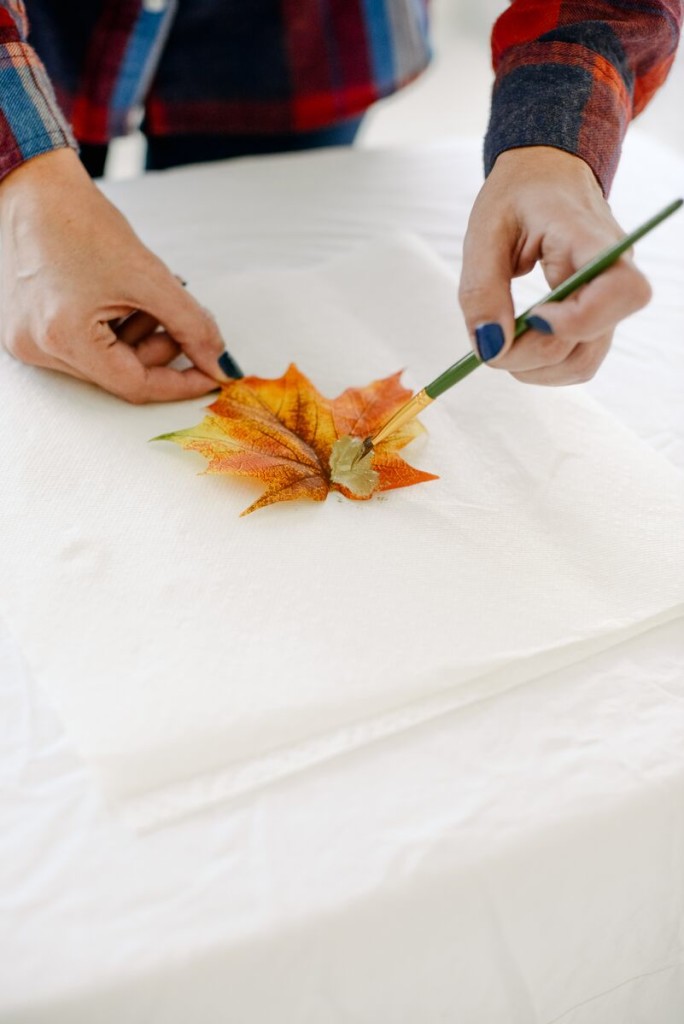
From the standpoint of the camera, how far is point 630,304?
1.62 feet

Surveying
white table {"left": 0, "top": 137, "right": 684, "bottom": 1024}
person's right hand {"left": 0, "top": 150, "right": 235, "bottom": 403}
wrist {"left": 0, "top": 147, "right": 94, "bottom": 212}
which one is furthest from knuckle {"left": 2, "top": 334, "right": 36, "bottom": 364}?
white table {"left": 0, "top": 137, "right": 684, "bottom": 1024}

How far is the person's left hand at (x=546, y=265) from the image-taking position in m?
0.50

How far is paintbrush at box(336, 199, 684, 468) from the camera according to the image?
0.47 meters

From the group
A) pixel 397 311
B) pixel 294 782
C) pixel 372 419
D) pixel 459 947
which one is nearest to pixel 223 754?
pixel 294 782

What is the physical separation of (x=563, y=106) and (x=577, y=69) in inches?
1.8

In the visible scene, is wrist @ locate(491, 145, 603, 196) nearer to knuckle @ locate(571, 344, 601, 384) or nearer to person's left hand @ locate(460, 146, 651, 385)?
person's left hand @ locate(460, 146, 651, 385)

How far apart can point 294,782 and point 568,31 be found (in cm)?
59

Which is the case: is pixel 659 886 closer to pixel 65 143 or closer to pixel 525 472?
pixel 525 472

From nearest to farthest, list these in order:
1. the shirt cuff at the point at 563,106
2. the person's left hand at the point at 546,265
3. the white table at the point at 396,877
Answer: the white table at the point at 396,877 → the person's left hand at the point at 546,265 → the shirt cuff at the point at 563,106

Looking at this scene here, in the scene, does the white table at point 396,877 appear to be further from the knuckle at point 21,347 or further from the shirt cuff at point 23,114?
the shirt cuff at point 23,114

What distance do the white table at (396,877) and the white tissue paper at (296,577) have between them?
0.07ft

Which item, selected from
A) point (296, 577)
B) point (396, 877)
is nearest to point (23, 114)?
point (296, 577)

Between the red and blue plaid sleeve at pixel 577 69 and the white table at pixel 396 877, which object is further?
the red and blue plaid sleeve at pixel 577 69

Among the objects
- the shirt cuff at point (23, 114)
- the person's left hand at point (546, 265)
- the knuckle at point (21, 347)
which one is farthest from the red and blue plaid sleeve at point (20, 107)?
the person's left hand at point (546, 265)
